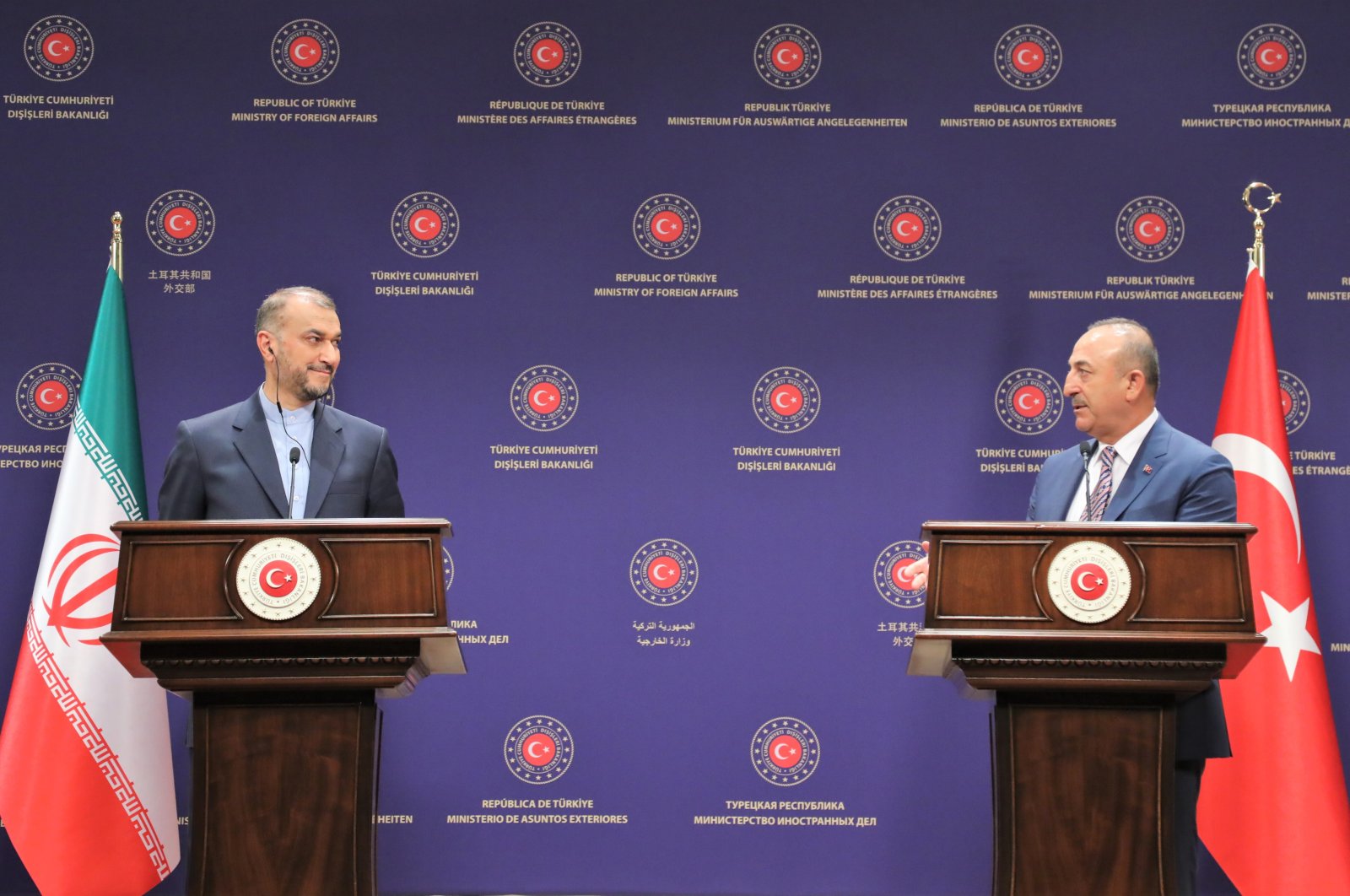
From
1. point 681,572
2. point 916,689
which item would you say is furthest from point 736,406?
point 916,689

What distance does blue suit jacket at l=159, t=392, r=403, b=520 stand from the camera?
10.8 feet

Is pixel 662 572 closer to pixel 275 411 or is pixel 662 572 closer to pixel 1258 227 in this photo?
pixel 275 411

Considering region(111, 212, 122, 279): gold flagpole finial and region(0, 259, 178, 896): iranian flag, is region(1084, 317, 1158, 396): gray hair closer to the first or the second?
region(0, 259, 178, 896): iranian flag

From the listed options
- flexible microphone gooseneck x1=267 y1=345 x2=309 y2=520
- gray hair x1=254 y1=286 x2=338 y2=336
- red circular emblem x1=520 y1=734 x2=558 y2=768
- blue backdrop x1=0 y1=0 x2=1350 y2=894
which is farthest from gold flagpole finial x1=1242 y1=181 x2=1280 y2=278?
flexible microphone gooseneck x1=267 y1=345 x2=309 y2=520

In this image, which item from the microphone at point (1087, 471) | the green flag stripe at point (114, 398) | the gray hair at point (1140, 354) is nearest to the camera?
the microphone at point (1087, 471)

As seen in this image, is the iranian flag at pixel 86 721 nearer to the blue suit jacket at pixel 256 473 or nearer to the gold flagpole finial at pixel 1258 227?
Answer: the blue suit jacket at pixel 256 473

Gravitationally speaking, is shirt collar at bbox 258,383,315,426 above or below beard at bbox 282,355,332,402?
below

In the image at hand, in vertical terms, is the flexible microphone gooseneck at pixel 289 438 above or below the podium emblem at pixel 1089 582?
above

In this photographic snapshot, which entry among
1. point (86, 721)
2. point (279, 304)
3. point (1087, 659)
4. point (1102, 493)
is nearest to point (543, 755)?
point (86, 721)

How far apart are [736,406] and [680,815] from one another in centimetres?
144

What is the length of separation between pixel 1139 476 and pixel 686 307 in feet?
6.13

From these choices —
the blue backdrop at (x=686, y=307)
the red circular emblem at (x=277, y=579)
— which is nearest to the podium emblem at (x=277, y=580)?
the red circular emblem at (x=277, y=579)

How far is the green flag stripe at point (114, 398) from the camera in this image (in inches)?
164

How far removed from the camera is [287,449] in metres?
3.45
